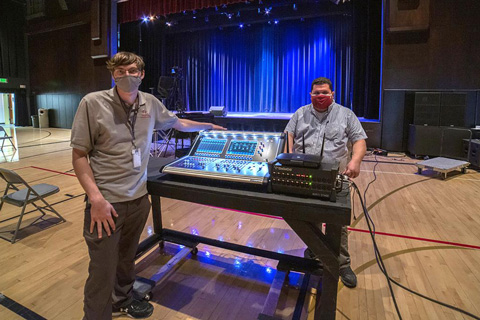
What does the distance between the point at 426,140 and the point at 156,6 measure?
8.17m

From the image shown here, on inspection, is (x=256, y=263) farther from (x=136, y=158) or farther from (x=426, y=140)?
(x=426, y=140)

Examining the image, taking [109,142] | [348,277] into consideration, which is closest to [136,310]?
[109,142]

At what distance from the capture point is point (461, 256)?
275 cm

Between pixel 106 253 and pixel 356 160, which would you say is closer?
pixel 106 253

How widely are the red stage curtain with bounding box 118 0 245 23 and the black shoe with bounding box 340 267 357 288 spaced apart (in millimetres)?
7628

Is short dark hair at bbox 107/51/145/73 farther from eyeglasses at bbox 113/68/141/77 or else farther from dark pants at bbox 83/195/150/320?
dark pants at bbox 83/195/150/320

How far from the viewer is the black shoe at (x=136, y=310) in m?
2.00

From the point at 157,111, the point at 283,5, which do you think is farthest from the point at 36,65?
the point at 157,111

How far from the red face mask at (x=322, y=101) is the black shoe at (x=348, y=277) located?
4.17 feet

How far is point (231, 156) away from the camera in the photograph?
199 cm

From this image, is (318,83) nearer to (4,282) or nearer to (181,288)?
(181,288)

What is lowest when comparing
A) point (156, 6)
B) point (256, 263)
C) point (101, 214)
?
point (256, 263)

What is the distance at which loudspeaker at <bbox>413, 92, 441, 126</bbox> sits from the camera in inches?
262

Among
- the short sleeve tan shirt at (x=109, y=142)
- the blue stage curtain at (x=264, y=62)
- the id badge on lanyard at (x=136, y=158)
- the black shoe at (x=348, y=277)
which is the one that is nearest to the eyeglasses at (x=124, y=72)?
the short sleeve tan shirt at (x=109, y=142)
